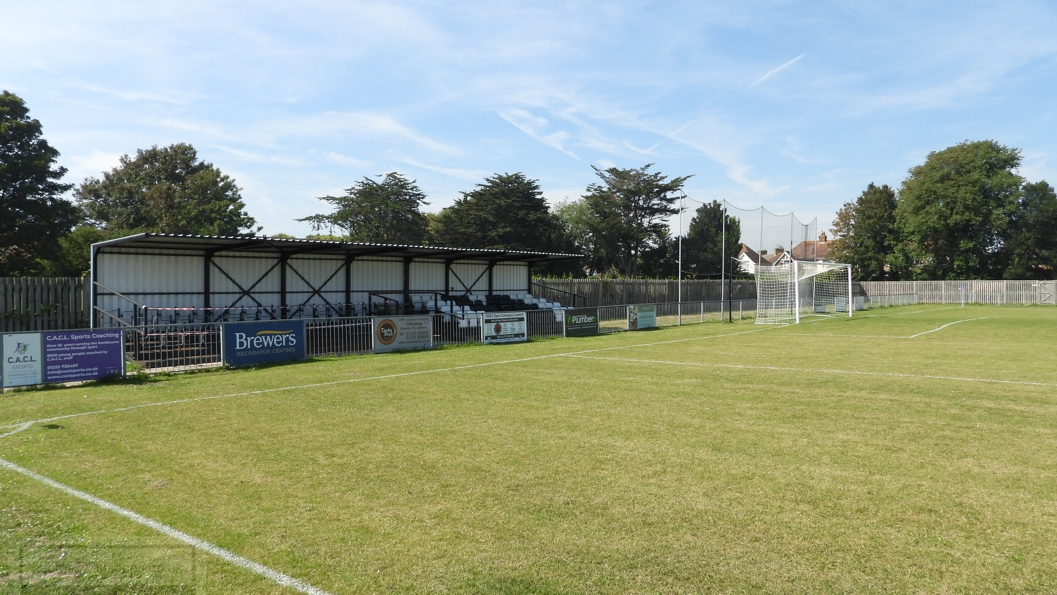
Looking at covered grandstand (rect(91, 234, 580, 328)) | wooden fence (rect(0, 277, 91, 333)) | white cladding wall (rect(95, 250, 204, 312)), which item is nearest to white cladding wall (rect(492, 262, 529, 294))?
covered grandstand (rect(91, 234, 580, 328))

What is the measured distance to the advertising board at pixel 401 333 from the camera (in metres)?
20.5

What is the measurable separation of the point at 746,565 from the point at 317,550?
3.07 metres

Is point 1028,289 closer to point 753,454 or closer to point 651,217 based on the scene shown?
point 651,217

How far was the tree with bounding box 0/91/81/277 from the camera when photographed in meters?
34.8

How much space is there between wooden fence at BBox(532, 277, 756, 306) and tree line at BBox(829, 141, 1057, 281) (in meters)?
33.8

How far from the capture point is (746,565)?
4477 millimetres

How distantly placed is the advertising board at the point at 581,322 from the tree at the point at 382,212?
Result: 36.1 meters

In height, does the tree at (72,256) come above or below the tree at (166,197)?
below

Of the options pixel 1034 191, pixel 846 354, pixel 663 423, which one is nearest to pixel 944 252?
pixel 1034 191

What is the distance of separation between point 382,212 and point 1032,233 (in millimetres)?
67560

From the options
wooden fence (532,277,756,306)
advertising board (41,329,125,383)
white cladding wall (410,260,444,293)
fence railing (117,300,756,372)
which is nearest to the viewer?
advertising board (41,329,125,383)

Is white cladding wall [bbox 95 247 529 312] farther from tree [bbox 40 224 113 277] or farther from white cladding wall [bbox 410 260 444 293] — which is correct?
tree [bbox 40 224 113 277]

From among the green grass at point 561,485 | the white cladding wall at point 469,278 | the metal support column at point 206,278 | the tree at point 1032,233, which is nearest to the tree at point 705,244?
the tree at point 1032,233

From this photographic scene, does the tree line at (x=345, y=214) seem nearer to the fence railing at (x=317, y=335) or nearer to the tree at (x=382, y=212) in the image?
the tree at (x=382, y=212)
